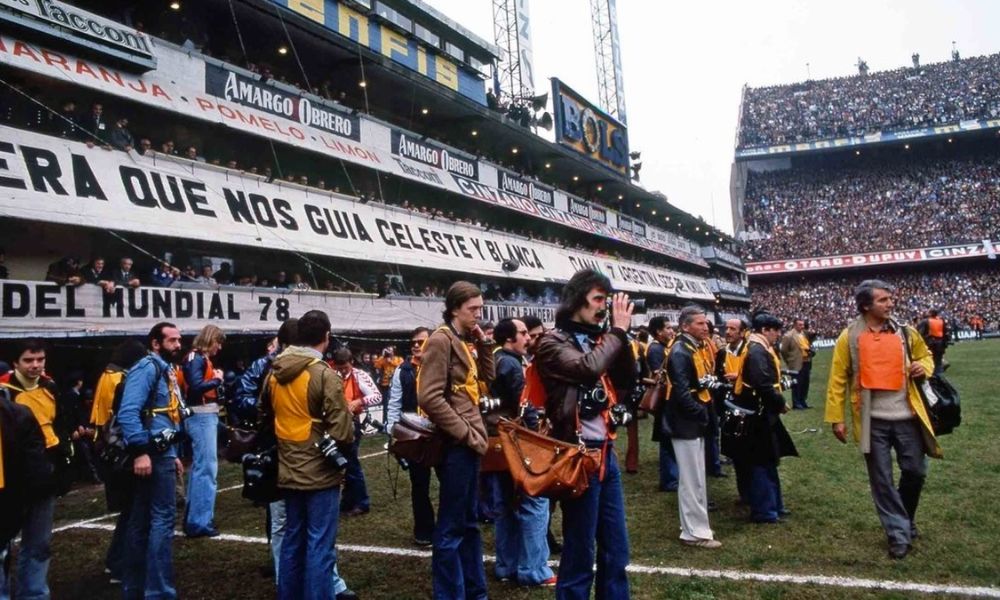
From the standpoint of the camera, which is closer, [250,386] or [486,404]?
[486,404]

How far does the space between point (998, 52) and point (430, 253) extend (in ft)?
225

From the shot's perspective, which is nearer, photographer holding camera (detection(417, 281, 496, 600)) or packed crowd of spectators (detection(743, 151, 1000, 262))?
photographer holding camera (detection(417, 281, 496, 600))

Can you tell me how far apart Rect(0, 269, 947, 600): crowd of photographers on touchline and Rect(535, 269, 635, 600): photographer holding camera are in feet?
0.03

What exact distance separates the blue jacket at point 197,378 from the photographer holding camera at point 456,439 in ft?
11.7

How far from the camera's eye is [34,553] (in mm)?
3932

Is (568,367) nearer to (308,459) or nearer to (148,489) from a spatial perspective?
(308,459)

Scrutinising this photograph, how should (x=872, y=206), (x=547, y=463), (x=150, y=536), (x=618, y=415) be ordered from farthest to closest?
1. (x=872, y=206)
2. (x=150, y=536)
3. (x=618, y=415)
4. (x=547, y=463)

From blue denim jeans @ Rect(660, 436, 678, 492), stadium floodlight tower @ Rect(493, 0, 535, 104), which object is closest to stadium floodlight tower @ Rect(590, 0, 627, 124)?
stadium floodlight tower @ Rect(493, 0, 535, 104)

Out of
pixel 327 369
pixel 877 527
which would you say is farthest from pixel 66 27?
pixel 877 527

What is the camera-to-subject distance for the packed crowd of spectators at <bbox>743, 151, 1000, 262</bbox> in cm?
5069

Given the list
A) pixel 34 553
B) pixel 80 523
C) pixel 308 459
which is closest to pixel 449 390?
pixel 308 459

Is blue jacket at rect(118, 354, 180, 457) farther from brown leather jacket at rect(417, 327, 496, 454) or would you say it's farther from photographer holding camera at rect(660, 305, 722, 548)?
photographer holding camera at rect(660, 305, 722, 548)

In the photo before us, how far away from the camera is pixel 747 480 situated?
256 inches

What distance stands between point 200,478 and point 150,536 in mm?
2192
